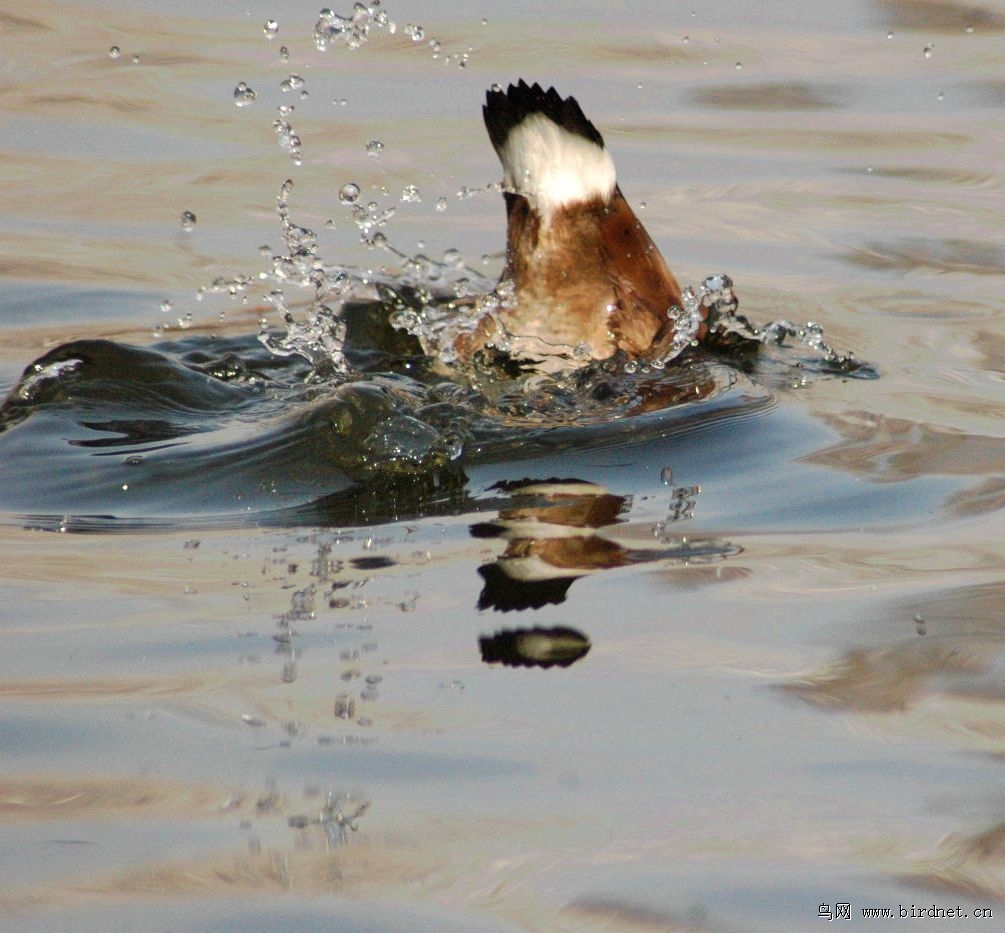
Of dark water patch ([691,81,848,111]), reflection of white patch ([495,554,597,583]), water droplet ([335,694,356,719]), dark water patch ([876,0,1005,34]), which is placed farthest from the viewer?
dark water patch ([876,0,1005,34])

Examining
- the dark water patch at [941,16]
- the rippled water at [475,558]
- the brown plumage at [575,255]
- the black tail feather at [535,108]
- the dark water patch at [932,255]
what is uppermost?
the dark water patch at [941,16]

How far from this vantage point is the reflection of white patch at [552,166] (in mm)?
5410

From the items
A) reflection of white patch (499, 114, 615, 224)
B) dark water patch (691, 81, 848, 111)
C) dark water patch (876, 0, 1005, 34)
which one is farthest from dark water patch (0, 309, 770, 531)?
dark water patch (876, 0, 1005, 34)

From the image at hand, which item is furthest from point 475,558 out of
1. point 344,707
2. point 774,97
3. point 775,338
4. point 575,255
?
point 774,97

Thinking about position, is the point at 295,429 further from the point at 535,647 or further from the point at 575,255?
the point at 535,647

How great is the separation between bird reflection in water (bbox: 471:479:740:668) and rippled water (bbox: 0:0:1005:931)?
1 centimetres

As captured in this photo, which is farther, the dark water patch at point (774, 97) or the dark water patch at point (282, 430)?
the dark water patch at point (774, 97)

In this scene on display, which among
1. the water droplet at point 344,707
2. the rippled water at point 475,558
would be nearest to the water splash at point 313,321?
the rippled water at point 475,558

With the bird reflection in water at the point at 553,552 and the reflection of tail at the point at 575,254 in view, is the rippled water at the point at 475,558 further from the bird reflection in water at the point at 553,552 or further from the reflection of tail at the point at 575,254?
the reflection of tail at the point at 575,254

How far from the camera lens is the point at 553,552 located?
3.72m

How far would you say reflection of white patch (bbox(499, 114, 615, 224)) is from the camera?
541 centimetres

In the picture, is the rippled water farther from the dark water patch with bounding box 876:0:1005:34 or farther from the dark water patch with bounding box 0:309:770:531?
the dark water patch with bounding box 876:0:1005:34

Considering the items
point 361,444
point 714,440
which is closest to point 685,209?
point 714,440

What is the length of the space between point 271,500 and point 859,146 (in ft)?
17.9
